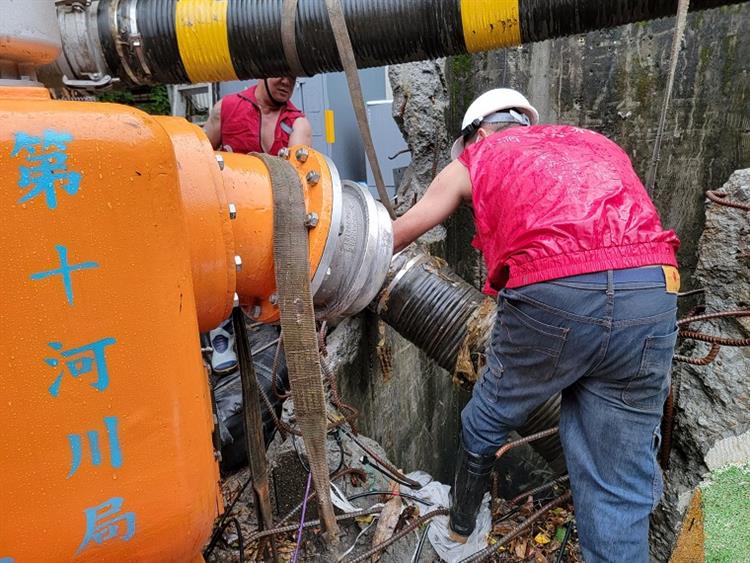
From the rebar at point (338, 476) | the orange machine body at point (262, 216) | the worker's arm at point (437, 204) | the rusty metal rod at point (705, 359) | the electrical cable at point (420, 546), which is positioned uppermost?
the orange machine body at point (262, 216)

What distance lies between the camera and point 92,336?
2.78 ft

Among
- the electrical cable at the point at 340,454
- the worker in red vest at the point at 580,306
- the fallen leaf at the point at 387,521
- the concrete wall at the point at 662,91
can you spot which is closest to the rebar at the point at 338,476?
the electrical cable at the point at 340,454

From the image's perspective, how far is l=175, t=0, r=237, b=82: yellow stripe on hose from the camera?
5.69 feet

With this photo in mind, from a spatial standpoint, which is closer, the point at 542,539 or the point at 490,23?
the point at 490,23

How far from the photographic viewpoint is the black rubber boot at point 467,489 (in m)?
2.26

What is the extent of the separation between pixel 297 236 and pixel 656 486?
183cm

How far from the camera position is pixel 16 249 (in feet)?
2.56

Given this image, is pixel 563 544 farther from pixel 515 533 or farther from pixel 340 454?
pixel 340 454

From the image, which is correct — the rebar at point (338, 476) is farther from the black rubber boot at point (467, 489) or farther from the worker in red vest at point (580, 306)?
the worker in red vest at point (580, 306)

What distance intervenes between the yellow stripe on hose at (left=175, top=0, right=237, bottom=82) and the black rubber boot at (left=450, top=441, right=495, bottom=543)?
1792 millimetres

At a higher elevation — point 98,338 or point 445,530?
point 98,338

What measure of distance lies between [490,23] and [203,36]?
93 cm

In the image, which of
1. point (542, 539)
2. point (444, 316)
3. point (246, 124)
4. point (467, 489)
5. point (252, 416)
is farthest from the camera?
point (246, 124)

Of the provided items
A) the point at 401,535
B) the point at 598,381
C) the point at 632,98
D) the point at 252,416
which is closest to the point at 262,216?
the point at 252,416
